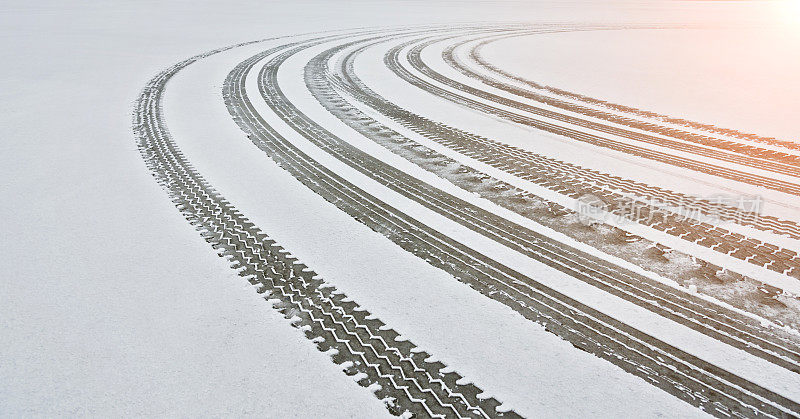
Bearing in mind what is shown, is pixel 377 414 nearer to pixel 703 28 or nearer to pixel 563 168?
pixel 563 168

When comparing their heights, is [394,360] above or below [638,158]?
above

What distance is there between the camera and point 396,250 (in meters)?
5.17

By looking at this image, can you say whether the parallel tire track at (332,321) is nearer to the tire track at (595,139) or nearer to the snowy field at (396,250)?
the snowy field at (396,250)

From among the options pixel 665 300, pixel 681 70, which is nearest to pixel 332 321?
pixel 665 300

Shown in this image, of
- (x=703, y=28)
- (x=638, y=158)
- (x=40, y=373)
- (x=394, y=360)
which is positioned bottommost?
(x=703, y=28)

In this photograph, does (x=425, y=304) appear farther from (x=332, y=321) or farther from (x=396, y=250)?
(x=396, y=250)

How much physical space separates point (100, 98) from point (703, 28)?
24.6m

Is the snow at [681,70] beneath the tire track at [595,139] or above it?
beneath

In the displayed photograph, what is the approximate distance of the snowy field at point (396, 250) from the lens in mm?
3504

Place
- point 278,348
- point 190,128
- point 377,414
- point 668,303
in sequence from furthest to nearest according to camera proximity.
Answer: point 190,128
point 668,303
point 278,348
point 377,414

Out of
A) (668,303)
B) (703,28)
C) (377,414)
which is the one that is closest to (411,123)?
(668,303)

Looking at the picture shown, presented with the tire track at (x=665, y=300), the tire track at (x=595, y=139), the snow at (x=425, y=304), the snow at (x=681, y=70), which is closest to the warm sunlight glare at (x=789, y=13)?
the snow at (x=681, y=70)

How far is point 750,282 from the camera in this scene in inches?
180

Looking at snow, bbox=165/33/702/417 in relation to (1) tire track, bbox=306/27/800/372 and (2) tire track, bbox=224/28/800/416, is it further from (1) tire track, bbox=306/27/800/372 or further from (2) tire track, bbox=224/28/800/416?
(1) tire track, bbox=306/27/800/372
